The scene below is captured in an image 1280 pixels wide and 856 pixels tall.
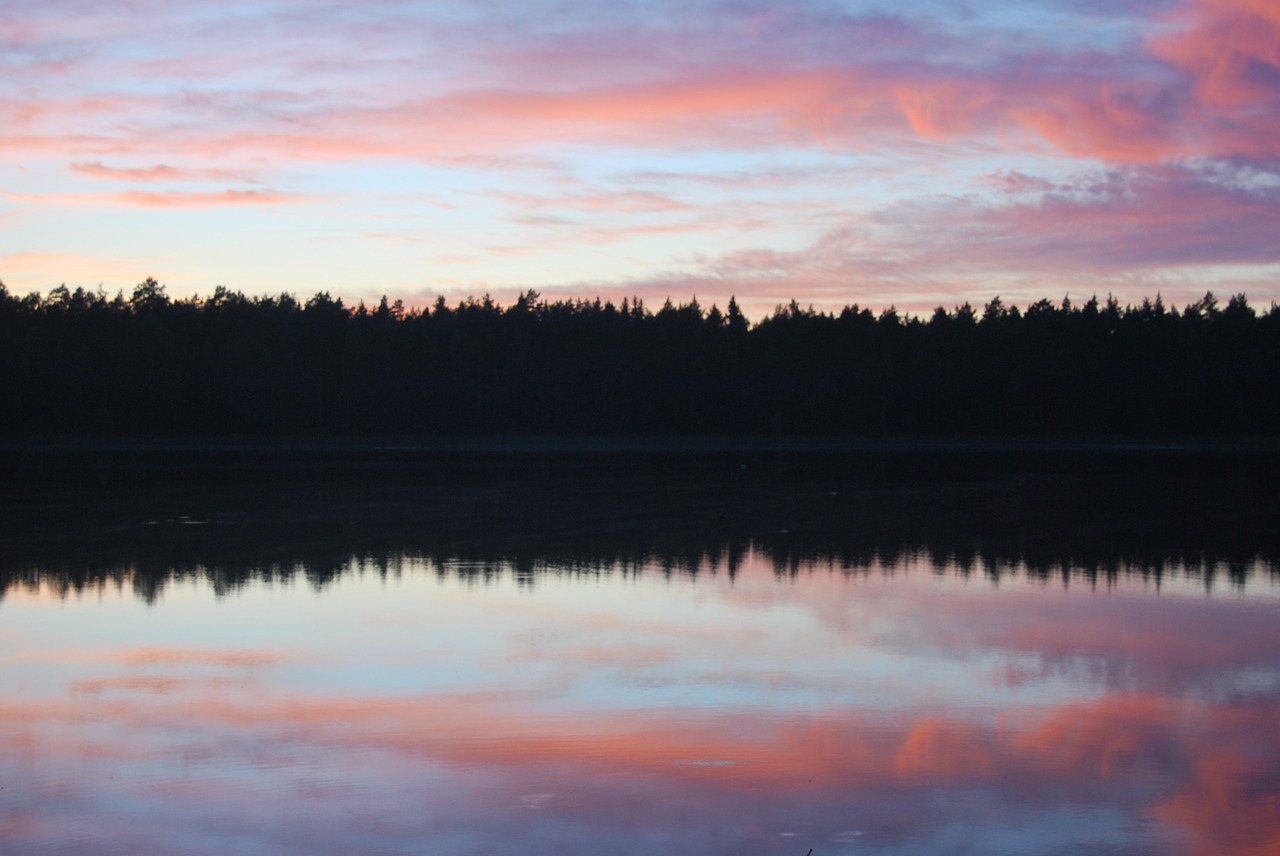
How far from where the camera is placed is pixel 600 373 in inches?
3880

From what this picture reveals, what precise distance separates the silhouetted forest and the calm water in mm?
75973

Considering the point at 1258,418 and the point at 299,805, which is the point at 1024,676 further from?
the point at 1258,418

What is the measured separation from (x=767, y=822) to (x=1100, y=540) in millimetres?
16882

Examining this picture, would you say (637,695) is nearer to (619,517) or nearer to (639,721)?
(639,721)

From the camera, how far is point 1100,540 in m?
22.7

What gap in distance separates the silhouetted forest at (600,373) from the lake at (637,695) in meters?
69.5

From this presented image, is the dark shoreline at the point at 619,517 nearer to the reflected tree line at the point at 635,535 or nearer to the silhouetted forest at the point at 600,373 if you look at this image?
the reflected tree line at the point at 635,535

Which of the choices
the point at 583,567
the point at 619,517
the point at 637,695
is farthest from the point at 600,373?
the point at 637,695

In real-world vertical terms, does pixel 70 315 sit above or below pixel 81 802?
above

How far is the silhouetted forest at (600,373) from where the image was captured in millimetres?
88625

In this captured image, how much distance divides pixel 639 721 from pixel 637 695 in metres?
0.88

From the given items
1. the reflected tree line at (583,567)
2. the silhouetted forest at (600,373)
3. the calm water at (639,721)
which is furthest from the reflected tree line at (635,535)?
the silhouetted forest at (600,373)

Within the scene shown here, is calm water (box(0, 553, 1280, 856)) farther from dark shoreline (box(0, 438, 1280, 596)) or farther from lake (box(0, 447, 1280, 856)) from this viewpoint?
dark shoreline (box(0, 438, 1280, 596))

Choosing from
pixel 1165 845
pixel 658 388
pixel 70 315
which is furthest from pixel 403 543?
pixel 70 315
